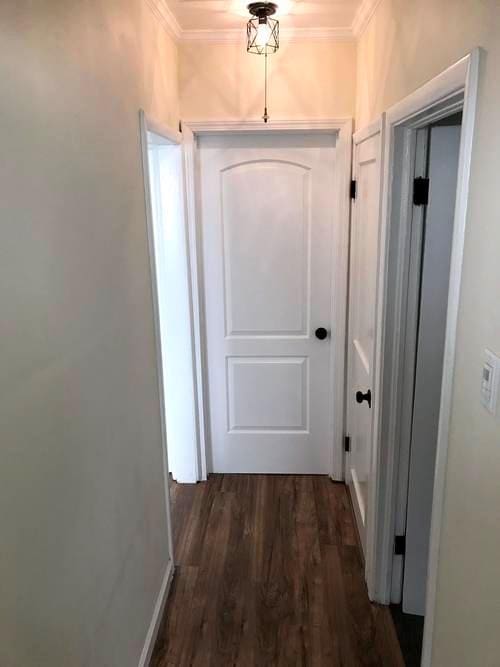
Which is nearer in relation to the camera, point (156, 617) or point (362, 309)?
point (156, 617)

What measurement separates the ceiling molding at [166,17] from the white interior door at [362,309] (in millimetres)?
1007

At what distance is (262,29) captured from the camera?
7.54 feet

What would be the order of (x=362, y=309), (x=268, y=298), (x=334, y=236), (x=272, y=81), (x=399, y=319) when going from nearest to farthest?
(x=399, y=319) < (x=362, y=309) < (x=272, y=81) < (x=334, y=236) < (x=268, y=298)

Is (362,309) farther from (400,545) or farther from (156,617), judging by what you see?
(156,617)

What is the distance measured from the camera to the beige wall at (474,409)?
99 centimetres

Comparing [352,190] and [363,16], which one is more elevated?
[363,16]

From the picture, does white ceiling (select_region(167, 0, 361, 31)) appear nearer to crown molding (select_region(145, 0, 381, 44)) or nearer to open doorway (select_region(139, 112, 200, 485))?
crown molding (select_region(145, 0, 381, 44))

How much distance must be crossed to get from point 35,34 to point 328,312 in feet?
7.08


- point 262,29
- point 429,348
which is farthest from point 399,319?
Answer: point 262,29

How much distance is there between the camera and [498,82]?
97cm

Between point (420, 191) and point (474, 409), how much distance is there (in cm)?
92

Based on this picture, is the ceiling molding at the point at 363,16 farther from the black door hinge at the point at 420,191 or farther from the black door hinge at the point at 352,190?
the black door hinge at the point at 420,191

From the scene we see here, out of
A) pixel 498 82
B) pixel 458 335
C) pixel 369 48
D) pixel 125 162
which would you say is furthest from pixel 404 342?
pixel 369 48

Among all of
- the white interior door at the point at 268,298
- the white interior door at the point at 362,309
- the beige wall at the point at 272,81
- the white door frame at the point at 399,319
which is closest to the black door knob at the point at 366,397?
the white interior door at the point at 362,309
